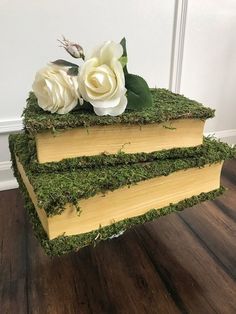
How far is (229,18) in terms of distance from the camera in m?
0.85

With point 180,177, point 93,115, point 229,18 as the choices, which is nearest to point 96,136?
point 93,115

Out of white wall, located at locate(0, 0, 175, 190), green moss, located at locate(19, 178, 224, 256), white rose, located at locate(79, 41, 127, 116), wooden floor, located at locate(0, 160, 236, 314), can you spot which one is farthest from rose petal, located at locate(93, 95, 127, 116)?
white wall, located at locate(0, 0, 175, 190)

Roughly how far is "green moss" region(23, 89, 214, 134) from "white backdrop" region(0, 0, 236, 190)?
0.29 metres

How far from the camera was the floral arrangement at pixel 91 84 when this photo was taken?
342 mm

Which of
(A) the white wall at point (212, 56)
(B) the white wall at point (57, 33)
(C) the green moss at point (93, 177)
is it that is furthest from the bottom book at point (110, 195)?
(A) the white wall at point (212, 56)

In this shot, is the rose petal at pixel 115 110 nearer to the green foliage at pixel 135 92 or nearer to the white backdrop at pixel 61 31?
the green foliage at pixel 135 92

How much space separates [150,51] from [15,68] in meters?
0.35

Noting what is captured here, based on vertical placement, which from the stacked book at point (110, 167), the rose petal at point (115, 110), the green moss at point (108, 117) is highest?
the rose petal at point (115, 110)

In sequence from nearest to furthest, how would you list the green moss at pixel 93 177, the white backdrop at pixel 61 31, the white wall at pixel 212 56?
the green moss at pixel 93 177 → the white backdrop at pixel 61 31 → the white wall at pixel 212 56

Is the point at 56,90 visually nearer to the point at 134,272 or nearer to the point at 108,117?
the point at 108,117

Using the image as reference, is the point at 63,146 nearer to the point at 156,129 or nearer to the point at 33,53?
the point at 156,129

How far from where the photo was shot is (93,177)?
349mm

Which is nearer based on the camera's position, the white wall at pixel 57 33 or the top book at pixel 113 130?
the top book at pixel 113 130

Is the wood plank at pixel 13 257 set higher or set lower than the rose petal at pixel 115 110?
lower
